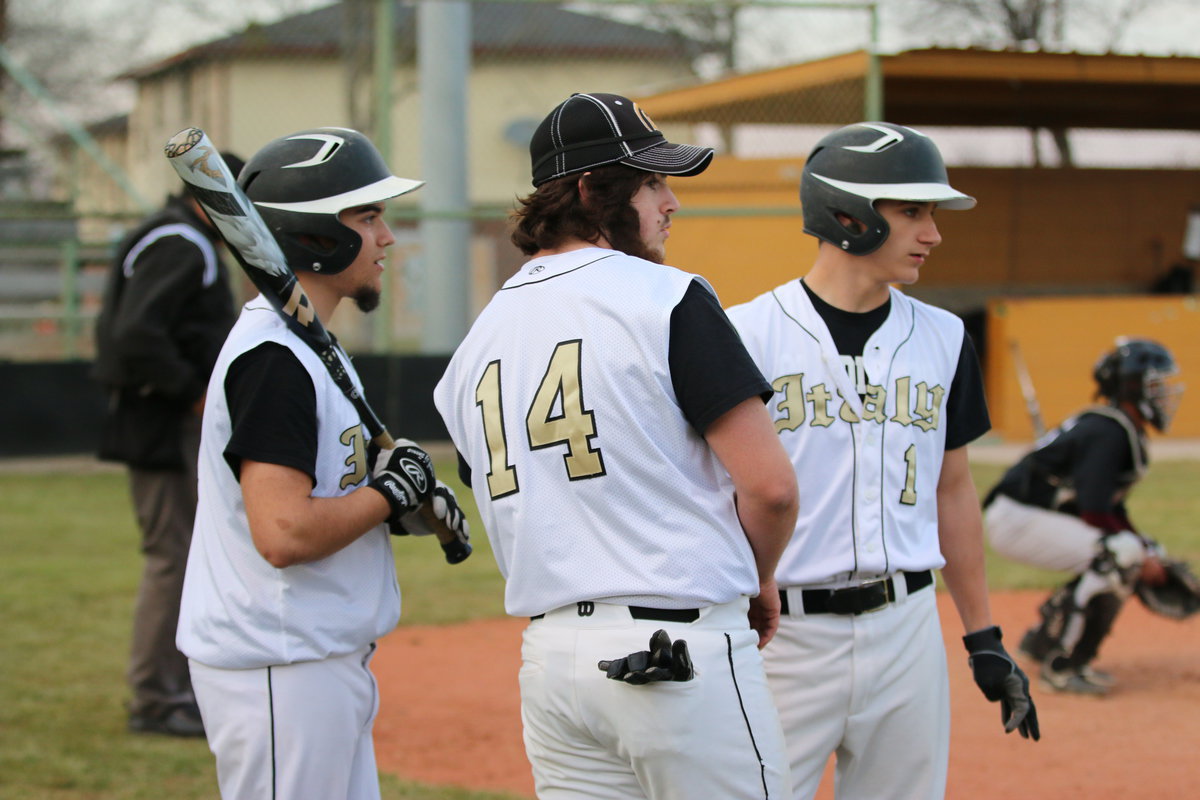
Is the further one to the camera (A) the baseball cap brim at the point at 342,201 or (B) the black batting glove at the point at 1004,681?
(B) the black batting glove at the point at 1004,681

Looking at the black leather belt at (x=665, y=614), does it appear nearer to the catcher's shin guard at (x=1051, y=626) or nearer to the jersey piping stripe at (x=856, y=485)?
the jersey piping stripe at (x=856, y=485)

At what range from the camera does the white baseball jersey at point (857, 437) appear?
3260 mm

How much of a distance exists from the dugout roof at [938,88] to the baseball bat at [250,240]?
1116 centimetres

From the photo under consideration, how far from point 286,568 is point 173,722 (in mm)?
2945

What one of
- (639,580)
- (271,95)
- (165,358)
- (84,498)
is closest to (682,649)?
(639,580)

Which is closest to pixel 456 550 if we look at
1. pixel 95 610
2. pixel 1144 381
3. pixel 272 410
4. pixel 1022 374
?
pixel 272 410

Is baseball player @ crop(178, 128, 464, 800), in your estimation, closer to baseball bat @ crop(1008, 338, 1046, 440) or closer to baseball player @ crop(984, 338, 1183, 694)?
baseball player @ crop(984, 338, 1183, 694)

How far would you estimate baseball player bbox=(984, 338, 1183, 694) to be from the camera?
5852 mm

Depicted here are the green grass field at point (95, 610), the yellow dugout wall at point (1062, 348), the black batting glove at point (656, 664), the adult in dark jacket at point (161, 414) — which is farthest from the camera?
the yellow dugout wall at point (1062, 348)

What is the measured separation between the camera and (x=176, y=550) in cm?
536

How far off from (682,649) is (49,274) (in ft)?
55.0

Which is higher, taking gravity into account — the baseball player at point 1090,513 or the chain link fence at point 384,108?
the chain link fence at point 384,108

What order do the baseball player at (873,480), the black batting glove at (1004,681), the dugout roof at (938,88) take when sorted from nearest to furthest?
the baseball player at (873,480)
the black batting glove at (1004,681)
the dugout roof at (938,88)

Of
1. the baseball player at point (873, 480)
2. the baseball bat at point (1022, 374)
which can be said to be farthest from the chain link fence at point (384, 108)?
the baseball player at point (873, 480)
